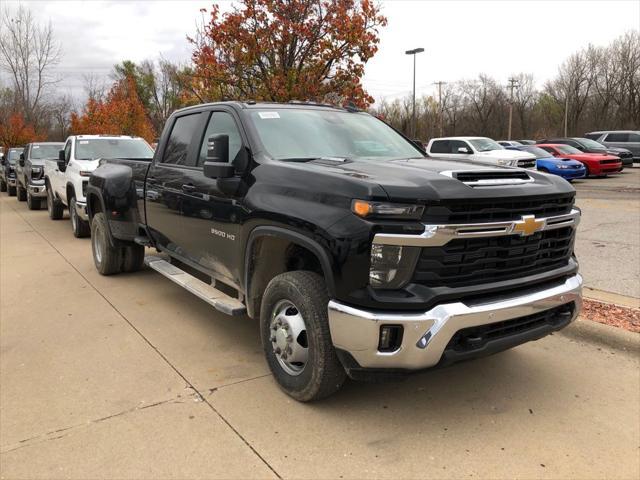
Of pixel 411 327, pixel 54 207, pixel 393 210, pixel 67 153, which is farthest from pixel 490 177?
pixel 54 207

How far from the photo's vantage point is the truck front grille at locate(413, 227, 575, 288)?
9.54 feet

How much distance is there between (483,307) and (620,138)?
31.8 m

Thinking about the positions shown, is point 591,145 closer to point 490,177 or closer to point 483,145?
point 483,145

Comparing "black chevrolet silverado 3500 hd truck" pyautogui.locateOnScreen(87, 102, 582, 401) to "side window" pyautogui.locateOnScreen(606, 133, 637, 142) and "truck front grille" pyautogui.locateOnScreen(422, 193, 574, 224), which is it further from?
"side window" pyautogui.locateOnScreen(606, 133, 637, 142)

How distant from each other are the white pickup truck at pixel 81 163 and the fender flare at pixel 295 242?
6.69 metres

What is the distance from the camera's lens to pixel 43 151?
1567 centimetres

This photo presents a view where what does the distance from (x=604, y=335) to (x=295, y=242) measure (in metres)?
2.94

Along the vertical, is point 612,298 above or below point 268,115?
below

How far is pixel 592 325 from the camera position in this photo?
462 cm

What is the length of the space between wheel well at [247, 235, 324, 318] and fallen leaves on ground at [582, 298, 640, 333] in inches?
111

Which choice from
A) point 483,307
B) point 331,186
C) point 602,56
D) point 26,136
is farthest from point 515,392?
point 602,56

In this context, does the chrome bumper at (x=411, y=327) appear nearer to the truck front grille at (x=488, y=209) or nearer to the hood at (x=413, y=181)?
the truck front grille at (x=488, y=209)

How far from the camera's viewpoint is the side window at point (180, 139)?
16.5 feet

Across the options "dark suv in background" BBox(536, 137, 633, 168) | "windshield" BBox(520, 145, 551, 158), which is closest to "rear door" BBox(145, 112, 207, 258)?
"windshield" BBox(520, 145, 551, 158)
